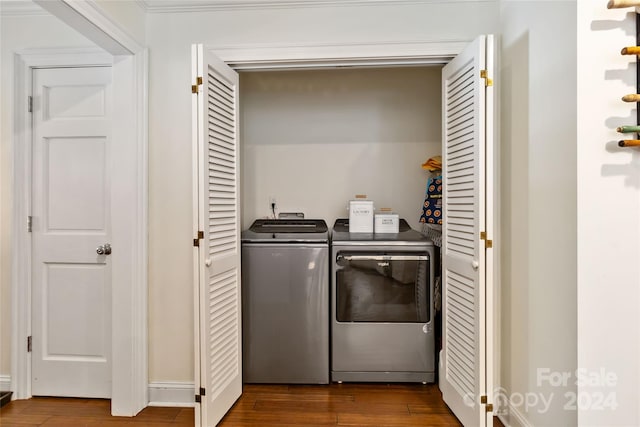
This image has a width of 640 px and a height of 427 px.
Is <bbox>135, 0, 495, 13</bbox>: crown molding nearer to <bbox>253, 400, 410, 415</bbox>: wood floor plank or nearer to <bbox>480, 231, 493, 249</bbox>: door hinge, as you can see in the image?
<bbox>480, 231, 493, 249</bbox>: door hinge

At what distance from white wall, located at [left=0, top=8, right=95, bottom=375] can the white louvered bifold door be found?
96 cm

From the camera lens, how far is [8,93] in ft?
7.68

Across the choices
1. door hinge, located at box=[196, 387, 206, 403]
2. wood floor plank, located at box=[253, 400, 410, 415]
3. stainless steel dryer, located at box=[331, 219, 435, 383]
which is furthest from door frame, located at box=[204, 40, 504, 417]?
door hinge, located at box=[196, 387, 206, 403]

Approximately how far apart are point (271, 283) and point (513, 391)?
5.00 ft

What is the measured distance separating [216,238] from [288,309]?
751 mm

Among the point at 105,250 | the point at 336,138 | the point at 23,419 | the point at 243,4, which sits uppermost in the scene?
the point at 243,4

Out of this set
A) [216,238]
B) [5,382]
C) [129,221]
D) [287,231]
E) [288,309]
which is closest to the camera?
[216,238]

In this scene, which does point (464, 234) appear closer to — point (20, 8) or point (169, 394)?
point (169, 394)

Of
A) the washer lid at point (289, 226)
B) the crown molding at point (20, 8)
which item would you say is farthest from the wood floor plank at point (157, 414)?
the crown molding at point (20, 8)

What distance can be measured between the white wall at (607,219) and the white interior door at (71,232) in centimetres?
245

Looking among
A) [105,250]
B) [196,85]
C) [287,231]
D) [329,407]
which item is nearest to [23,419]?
[105,250]

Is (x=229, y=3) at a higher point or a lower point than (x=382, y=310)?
higher

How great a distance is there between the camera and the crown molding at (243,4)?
2.18m

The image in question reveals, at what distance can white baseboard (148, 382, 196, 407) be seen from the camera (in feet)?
7.39
